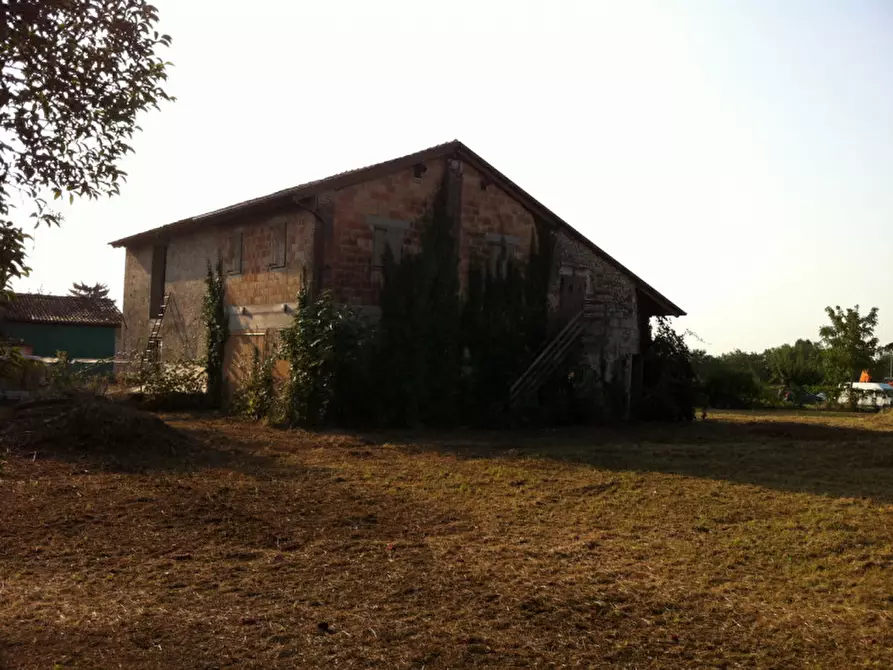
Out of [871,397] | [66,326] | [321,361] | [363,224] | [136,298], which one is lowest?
[871,397]

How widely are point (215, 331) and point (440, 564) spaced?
1485 centimetres

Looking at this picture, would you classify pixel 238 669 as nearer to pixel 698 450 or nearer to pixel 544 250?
pixel 698 450

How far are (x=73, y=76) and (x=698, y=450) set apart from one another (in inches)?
475

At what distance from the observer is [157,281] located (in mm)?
24344

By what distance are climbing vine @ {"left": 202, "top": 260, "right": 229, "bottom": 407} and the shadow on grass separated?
6.42 meters

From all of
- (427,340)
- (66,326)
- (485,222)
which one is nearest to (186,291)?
(427,340)

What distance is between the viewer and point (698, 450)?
48.3 ft

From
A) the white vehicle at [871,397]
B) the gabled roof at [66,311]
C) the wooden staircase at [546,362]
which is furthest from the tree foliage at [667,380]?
the gabled roof at [66,311]

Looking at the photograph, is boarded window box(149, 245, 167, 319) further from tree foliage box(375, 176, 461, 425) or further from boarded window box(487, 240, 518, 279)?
boarded window box(487, 240, 518, 279)

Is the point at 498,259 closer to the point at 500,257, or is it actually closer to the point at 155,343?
the point at 500,257

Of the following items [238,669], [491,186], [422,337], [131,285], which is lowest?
[238,669]

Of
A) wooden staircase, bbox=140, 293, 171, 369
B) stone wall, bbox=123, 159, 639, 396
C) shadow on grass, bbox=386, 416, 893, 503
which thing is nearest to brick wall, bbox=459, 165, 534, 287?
stone wall, bbox=123, 159, 639, 396

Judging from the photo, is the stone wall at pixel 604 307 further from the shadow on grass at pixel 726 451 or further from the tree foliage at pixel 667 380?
the shadow on grass at pixel 726 451

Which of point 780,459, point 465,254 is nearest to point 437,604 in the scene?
point 780,459
